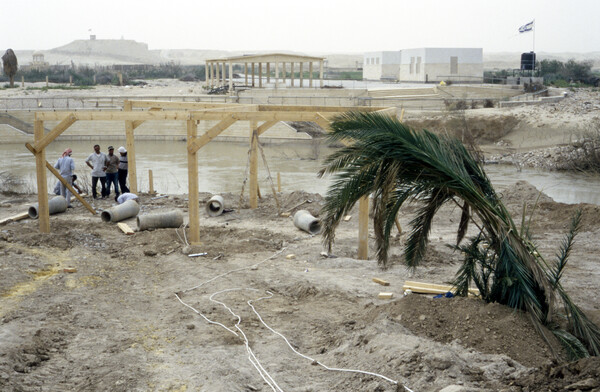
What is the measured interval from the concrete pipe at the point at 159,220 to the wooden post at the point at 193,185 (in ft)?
4.80

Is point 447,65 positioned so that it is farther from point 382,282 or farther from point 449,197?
point 449,197

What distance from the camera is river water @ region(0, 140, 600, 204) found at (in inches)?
902

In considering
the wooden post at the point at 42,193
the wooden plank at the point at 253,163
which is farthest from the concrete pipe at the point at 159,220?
the wooden plank at the point at 253,163

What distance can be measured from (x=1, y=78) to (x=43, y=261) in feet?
220

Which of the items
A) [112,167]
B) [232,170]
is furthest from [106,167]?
[232,170]

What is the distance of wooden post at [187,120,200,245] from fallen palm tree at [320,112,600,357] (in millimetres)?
5005

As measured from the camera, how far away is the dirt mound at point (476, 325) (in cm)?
618

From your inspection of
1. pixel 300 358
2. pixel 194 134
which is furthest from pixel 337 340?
pixel 194 134

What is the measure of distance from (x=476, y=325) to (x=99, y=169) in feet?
41.0

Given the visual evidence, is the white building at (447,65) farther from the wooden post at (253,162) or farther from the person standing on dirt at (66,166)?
the person standing on dirt at (66,166)

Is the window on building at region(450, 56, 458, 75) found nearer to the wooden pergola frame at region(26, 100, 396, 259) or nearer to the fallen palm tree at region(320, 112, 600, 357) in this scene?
the wooden pergola frame at region(26, 100, 396, 259)

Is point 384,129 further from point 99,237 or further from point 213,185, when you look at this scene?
point 213,185

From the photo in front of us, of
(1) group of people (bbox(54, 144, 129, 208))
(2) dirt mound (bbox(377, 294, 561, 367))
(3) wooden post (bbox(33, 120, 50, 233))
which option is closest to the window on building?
(1) group of people (bbox(54, 144, 129, 208))

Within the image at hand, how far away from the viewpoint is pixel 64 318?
8008 millimetres
